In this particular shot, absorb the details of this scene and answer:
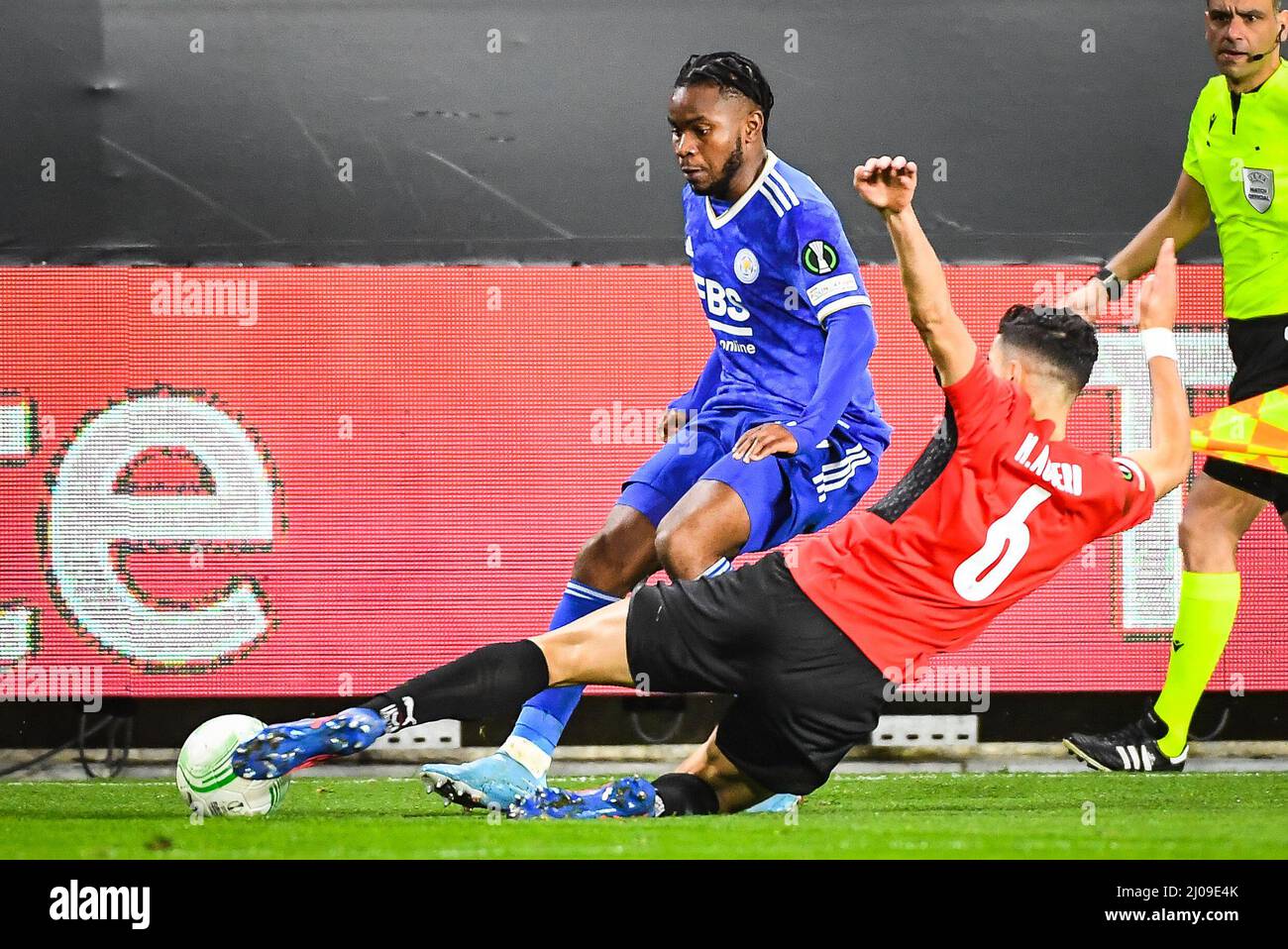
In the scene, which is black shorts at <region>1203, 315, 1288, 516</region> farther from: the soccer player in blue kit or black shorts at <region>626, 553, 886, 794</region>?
black shorts at <region>626, 553, 886, 794</region>

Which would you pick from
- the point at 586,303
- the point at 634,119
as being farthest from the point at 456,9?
the point at 586,303

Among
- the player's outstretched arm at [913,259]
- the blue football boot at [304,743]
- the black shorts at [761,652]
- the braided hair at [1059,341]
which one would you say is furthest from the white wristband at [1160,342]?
the blue football boot at [304,743]

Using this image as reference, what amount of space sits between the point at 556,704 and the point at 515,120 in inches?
116

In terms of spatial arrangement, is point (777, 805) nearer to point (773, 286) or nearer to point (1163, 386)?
point (773, 286)

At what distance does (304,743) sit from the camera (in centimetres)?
349

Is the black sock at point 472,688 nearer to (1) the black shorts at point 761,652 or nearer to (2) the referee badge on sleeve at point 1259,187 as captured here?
(1) the black shorts at point 761,652

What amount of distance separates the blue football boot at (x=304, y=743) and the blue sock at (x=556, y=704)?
86cm

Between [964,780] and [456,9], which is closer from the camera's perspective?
[964,780]

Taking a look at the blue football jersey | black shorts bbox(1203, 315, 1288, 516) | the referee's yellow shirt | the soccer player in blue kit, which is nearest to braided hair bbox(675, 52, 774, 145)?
the soccer player in blue kit

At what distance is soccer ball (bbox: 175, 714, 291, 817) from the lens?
4.00 metres

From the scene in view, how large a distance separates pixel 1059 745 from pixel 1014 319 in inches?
124

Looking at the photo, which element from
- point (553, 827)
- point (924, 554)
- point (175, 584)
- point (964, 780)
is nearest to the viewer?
point (924, 554)

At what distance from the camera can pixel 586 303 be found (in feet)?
20.8

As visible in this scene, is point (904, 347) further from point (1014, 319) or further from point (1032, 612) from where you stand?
point (1014, 319)
